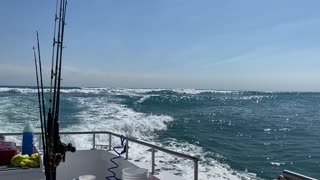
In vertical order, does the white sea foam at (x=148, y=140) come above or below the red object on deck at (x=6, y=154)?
below

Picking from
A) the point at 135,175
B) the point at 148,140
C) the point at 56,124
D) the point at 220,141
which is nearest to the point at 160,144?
the point at 148,140

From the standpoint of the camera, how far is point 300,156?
13.5m

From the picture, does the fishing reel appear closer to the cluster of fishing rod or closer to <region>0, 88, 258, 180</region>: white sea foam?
the cluster of fishing rod

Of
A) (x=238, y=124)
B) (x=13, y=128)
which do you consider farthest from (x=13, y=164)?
(x=238, y=124)

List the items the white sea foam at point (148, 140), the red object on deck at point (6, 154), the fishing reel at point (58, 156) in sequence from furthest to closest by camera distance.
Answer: the white sea foam at point (148, 140), the red object on deck at point (6, 154), the fishing reel at point (58, 156)

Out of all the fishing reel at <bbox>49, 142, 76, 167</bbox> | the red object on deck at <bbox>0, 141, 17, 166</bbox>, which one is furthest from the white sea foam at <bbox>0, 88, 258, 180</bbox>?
the fishing reel at <bbox>49, 142, 76, 167</bbox>

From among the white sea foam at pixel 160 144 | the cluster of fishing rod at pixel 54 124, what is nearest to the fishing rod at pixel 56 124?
the cluster of fishing rod at pixel 54 124

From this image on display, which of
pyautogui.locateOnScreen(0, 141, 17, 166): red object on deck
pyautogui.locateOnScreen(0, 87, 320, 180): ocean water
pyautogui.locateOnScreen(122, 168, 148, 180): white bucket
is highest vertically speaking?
pyautogui.locateOnScreen(0, 141, 17, 166): red object on deck

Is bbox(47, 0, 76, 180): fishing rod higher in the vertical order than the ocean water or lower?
higher

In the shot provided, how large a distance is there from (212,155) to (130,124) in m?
7.00

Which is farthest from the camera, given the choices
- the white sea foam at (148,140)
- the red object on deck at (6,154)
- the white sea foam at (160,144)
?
the white sea foam at (148,140)

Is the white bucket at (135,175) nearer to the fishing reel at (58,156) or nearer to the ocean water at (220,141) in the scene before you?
the ocean water at (220,141)

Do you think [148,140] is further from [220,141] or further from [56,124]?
[56,124]

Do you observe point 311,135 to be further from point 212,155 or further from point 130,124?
point 130,124
